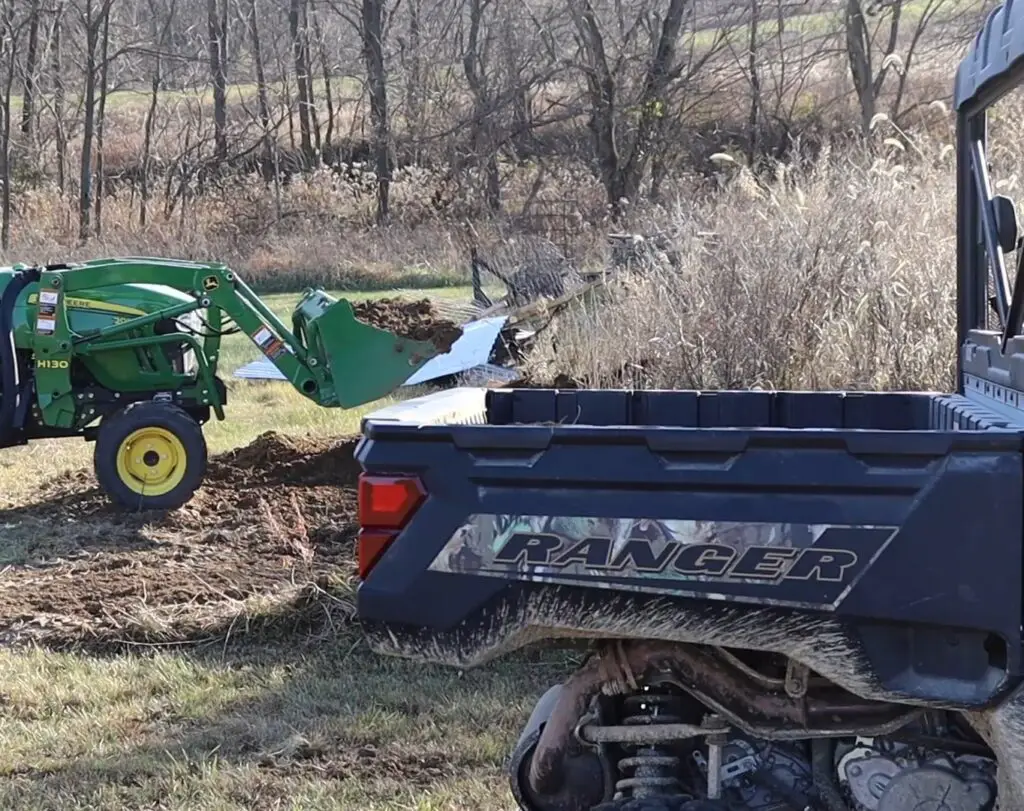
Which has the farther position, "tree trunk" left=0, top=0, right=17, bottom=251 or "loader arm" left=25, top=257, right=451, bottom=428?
"tree trunk" left=0, top=0, right=17, bottom=251

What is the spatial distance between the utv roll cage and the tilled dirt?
310 cm

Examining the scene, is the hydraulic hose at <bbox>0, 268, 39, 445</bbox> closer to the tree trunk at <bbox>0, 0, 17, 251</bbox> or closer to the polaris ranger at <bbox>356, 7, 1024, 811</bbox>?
the polaris ranger at <bbox>356, 7, 1024, 811</bbox>

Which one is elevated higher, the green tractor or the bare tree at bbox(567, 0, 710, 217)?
the bare tree at bbox(567, 0, 710, 217)

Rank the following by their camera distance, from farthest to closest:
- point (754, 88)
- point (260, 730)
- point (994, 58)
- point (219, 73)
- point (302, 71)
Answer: point (302, 71) < point (219, 73) < point (754, 88) < point (260, 730) < point (994, 58)

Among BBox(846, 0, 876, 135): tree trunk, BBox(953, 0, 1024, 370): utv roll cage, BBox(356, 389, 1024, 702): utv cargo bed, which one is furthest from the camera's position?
BBox(846, 0, 876, 135): tree trunk

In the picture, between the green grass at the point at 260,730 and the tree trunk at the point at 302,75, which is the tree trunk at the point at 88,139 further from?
the green grass at the point at 260,730

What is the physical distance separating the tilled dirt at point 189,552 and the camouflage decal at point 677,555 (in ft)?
10.6

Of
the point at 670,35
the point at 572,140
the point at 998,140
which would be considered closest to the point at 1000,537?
the point at 998,140

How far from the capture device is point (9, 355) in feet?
24.0

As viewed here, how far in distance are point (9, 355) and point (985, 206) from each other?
558cm

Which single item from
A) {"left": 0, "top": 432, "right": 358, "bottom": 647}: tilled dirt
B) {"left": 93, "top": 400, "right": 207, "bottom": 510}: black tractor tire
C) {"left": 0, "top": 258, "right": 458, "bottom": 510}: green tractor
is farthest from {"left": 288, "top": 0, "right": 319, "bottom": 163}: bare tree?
{"left": 93, "top": 400, "right": 207, "bottom": 510}: black tractor tire

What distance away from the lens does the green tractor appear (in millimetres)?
7305

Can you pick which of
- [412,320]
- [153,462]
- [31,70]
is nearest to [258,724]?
[153,462]

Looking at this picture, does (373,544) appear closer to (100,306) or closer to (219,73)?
(100,306)
